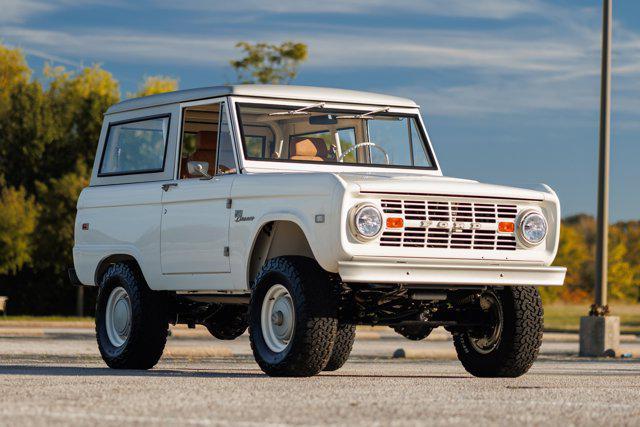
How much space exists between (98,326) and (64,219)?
99.8 feet

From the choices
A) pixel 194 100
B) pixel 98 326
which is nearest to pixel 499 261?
pixel 194 100

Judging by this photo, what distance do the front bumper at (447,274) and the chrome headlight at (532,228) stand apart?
27 cm

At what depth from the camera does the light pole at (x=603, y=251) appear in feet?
71.7

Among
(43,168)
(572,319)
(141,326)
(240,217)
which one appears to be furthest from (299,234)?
(572,319)

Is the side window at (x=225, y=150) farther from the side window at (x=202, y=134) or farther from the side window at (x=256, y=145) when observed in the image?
the side window at (x=256, y=145)

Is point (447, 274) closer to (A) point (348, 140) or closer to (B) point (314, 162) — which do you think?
(B) point (314, 162)

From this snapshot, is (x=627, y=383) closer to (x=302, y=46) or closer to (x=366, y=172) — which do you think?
(x=366, y=172)

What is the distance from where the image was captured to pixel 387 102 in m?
13.6

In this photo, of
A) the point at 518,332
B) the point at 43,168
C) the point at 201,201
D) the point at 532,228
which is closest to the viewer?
the point at 532,228

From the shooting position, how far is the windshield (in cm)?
1274

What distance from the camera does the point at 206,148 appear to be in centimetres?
1326

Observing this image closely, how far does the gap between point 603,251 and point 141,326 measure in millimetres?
11161

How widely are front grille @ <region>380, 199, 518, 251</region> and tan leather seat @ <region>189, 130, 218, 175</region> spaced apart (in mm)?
2620

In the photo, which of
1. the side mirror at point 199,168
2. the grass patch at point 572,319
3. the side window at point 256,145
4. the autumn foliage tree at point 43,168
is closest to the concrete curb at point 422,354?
the side window at point 256,145
